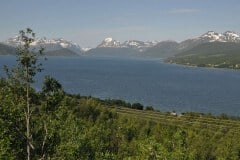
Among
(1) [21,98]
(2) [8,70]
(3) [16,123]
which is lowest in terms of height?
(3) [16,123]

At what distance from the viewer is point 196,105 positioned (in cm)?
17550

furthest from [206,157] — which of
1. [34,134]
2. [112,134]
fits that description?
[34,134]

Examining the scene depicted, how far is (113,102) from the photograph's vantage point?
139 meters

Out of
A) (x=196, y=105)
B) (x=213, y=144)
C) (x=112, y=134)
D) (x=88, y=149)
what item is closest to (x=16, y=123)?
(x=88, y=149)

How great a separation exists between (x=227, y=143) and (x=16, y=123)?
50645 millimetres

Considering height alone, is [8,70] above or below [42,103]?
above

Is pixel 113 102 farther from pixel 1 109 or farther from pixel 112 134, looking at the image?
pixel 1 109

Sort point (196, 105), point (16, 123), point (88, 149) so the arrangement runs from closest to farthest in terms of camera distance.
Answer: point (16, 123), point (88, 149), point (196, 105)

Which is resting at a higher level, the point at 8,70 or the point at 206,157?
the point at 8,70

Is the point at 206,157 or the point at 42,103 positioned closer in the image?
the point at 42,103

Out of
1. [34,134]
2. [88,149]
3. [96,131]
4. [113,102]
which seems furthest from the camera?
[113,102]

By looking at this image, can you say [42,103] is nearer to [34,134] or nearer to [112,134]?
[34,134]

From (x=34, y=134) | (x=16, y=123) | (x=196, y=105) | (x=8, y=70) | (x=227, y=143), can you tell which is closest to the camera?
(x=8, y=70)

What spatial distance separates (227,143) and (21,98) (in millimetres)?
51165
